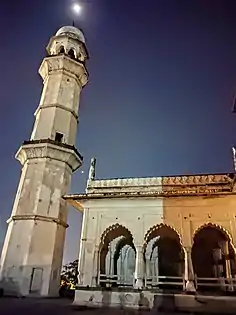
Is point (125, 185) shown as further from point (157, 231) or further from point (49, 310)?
point (49, 310)

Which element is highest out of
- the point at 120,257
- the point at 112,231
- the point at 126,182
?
the point at 126,182

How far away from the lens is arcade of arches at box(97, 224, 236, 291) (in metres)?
13.8

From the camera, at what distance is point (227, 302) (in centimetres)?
1065

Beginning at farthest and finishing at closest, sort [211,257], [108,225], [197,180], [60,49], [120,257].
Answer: [60,49], [120,257], [197,180], [211,257], [108,225]

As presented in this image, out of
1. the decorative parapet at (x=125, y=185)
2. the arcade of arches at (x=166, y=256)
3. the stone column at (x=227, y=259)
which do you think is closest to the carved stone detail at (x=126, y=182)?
the decorative parapet at (x=125, y=185)

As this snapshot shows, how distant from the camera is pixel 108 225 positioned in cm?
1377

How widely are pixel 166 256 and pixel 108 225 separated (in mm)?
5726

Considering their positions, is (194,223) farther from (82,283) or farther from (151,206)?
(82,283)

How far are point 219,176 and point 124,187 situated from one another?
19.9 feet

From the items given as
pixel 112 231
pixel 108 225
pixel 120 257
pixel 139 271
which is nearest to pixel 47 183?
pixel 112 231

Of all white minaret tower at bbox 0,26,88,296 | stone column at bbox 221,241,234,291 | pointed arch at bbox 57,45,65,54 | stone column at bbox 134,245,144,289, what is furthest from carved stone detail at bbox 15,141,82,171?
stone column at bbox 221,241,234,291

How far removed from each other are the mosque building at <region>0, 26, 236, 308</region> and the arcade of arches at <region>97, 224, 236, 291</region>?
0.18 feet

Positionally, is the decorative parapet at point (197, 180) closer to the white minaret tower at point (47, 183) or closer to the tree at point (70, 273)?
the white minaret tower at point (47, 183)

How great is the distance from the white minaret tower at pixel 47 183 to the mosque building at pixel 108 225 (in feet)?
0.19
